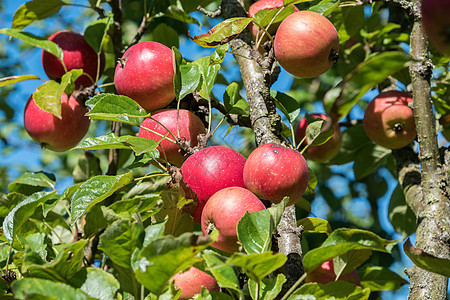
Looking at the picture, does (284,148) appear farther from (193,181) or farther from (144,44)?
(144,44)

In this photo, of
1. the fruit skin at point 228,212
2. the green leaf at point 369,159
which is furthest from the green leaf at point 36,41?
the green leaf at point 369,159

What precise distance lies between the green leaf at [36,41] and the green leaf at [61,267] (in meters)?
0.90

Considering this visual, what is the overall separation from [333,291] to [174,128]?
1.81 ft

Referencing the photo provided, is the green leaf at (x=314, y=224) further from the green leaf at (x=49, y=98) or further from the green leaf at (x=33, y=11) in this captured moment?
the green leaf at (x=33, y=11)

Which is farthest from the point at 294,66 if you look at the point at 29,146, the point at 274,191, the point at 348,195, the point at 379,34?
the point at 29,146

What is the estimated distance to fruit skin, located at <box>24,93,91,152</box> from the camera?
1.52 m

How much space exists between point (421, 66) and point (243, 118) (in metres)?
0.49

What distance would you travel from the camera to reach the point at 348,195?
9.58ft

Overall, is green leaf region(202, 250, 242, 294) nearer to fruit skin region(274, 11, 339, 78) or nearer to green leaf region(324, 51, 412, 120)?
green leaf region(324, 51, 412, 120)

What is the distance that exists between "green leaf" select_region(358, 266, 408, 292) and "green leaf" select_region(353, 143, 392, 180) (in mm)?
570

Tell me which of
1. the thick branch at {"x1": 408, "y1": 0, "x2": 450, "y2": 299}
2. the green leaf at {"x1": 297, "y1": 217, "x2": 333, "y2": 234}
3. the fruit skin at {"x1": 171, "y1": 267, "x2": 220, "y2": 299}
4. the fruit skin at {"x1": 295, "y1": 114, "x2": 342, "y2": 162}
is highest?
the thick branch at {"x1": 408, "y1": 0, "x2": 450, "y2": 299}

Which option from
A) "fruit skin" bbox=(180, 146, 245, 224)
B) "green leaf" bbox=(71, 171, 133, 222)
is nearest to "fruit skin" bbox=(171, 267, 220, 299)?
"fruit skin" bbox=(180, 146, 245, 224)

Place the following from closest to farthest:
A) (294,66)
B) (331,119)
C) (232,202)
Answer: (331,119) < (232,202) < (294,66)

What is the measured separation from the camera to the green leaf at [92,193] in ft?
3.10
